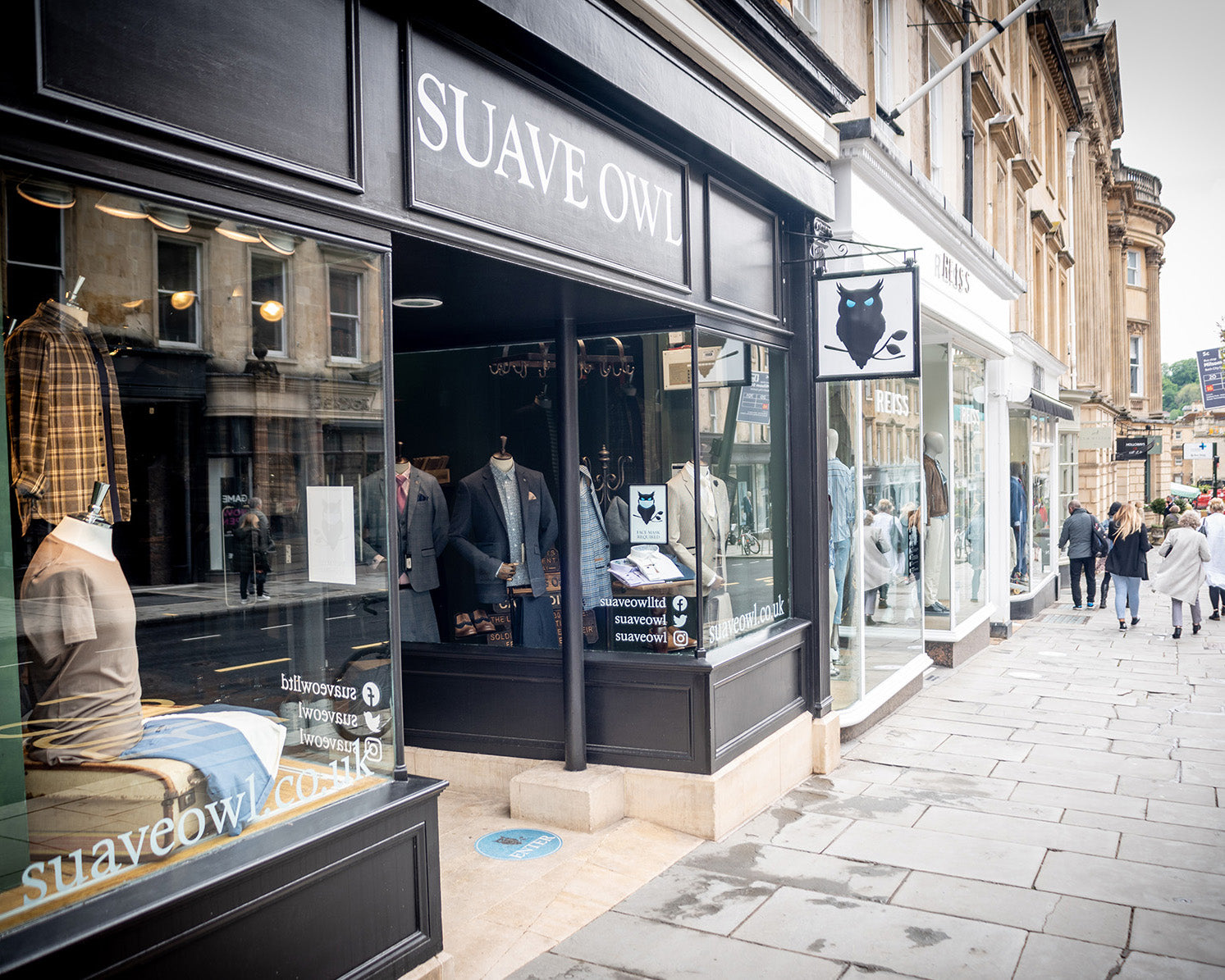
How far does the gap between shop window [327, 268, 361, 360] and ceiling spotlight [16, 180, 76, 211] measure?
2.98 feet

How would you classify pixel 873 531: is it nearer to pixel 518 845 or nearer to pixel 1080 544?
pixel 518 845

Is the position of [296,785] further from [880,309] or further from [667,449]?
[880,309]

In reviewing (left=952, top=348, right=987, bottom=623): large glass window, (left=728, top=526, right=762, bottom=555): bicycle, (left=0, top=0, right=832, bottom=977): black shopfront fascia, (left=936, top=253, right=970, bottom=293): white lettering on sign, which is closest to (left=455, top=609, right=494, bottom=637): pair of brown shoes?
(left=728, top=526, right=762, bottom=555): bicycle

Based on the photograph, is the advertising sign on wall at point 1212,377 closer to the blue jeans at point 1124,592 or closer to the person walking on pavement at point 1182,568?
the blue jeans at point 1124,592

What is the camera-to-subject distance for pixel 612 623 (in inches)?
231

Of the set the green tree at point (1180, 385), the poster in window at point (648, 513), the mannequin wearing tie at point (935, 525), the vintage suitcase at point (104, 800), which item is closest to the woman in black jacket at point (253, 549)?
the vintage suitcase at point (104, 800)

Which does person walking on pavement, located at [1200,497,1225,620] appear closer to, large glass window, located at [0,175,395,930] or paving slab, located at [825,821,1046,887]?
paving slab, located at [825,821,1046,887]

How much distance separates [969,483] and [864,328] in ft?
21.2

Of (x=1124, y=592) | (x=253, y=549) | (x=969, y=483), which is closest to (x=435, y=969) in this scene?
(x=253, y=549)

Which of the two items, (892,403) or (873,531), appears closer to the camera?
(873,531)

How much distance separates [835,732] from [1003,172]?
458 inches

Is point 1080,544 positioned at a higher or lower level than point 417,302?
lower

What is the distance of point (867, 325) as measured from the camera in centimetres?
650

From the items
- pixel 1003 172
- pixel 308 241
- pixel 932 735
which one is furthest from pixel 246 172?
pixel 1003 172
